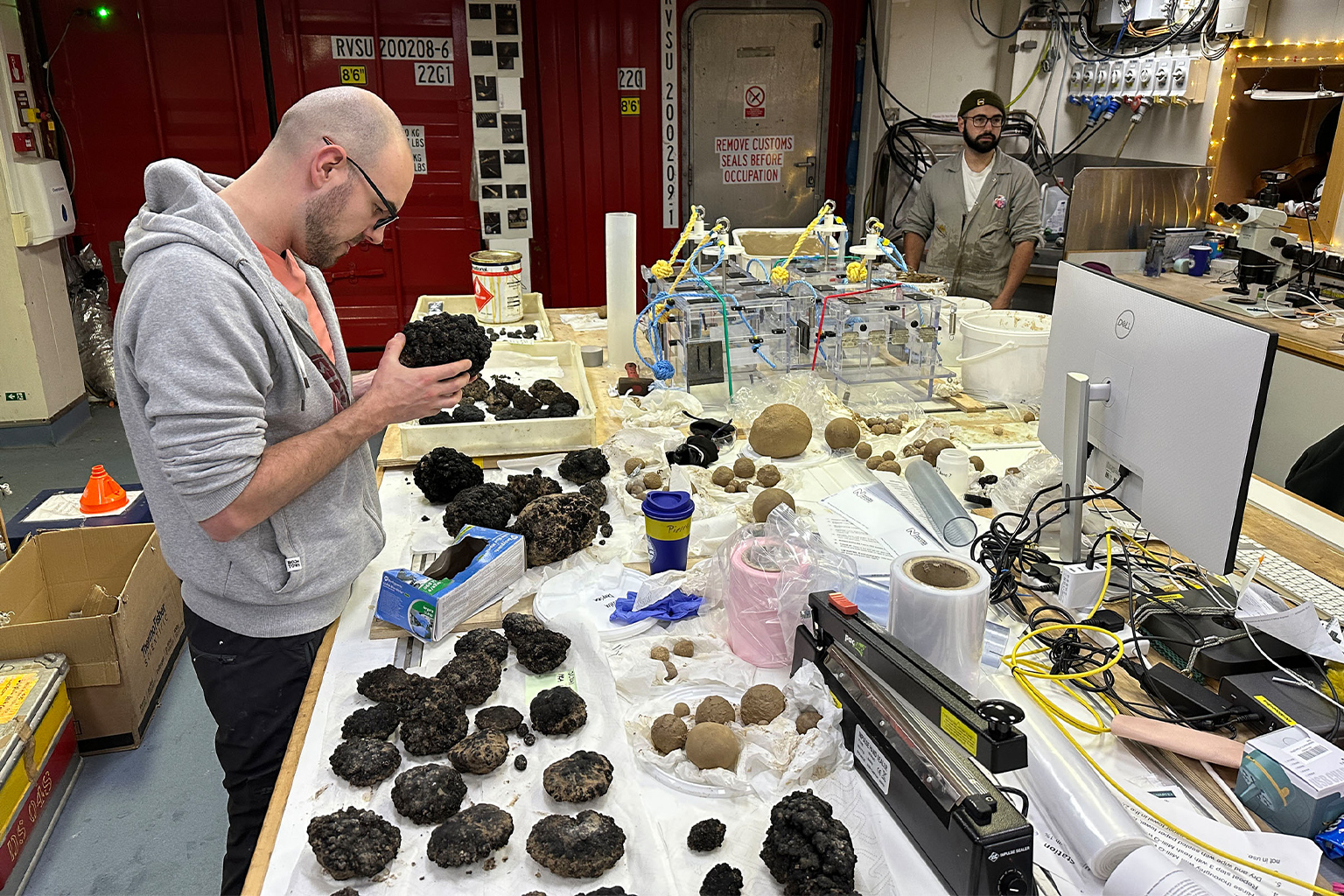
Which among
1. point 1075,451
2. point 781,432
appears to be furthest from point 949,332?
point 1075,451

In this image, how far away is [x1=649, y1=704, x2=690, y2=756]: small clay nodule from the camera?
4.17 feet

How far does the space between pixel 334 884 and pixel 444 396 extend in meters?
0.87

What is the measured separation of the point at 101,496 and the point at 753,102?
14.1 feet

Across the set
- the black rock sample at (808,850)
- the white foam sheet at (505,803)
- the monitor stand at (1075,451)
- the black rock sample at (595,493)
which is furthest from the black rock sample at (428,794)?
the monitor stand at (1075,451)

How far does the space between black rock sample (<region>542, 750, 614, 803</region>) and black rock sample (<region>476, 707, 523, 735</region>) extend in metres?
0.11

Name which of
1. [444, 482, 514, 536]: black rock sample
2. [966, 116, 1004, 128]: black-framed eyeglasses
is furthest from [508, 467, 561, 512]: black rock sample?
[966, 116, 1004, 128]: black-framed eyeglasses

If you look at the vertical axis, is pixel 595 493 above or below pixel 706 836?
above

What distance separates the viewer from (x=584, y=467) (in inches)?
85.3

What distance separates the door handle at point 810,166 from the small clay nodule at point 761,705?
4.97 meters

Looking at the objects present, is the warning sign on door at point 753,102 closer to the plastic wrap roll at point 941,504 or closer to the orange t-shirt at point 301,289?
the plastic wrap roll at point 941,504

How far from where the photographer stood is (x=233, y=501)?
4.34 ft

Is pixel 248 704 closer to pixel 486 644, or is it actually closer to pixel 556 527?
pixel 486 644

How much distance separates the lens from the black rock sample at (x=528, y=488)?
200 centimetres

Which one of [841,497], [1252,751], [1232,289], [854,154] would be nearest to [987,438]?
[841,497]
